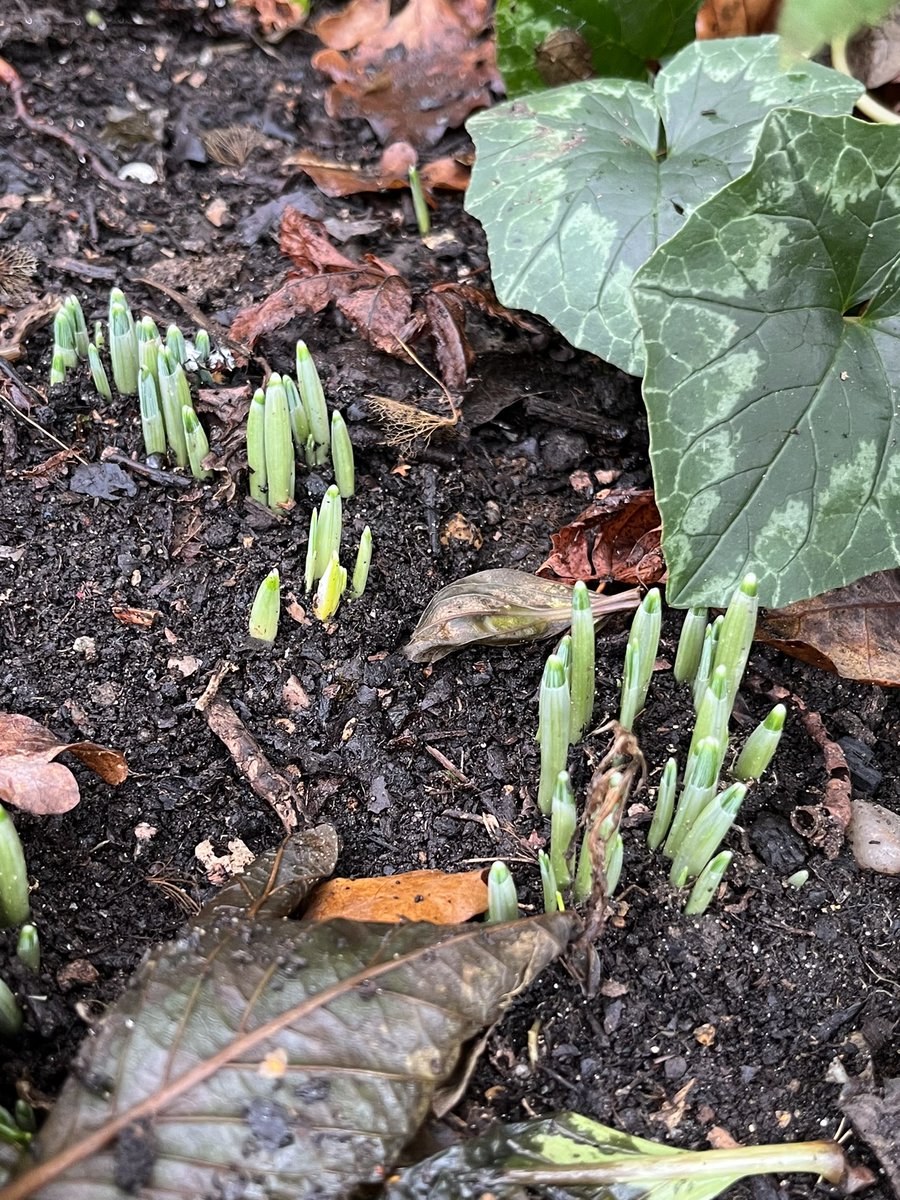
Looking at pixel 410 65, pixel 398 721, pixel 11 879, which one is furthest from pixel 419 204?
pixel 11 879

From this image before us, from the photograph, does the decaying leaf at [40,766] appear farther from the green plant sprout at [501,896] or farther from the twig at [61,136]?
the twig at [61,136]

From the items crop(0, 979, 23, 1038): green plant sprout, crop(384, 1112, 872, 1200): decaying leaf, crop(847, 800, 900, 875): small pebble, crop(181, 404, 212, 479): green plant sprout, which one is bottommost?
crop(847, 800, 900, 875): small pebble

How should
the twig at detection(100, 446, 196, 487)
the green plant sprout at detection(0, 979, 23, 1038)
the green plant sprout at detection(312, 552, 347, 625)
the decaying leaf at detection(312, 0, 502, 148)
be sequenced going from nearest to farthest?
the green plant sprout at detection(0, 979, 23, 1038)
the green plant sprout at detection(312, 552, 347, 625)
the twig at detection(100, 446, 196, 487)
the decaying leaf at detection(312, 0, 502, 148)

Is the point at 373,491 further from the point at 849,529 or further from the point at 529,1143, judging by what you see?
the point at 529,1143

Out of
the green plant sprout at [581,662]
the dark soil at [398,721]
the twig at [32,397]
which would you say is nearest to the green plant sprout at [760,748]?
the dark soil at [398,721]

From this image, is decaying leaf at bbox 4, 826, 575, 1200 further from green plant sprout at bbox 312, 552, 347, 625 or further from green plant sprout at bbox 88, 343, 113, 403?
green plant sprout at bbox 88, 343, 113, 403

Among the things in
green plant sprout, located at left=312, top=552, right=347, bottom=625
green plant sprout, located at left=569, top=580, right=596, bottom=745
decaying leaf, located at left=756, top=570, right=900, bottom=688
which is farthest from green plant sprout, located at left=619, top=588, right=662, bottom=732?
green plant sprout, located at left=312, top=552, right=347, bottom=625

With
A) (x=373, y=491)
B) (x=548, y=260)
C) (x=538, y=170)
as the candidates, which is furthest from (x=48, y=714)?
(x=538, y=170)
